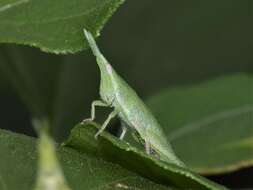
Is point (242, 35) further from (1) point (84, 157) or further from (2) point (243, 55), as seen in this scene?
(1) point (84, 157)

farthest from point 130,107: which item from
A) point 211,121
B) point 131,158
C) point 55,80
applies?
point 55,80

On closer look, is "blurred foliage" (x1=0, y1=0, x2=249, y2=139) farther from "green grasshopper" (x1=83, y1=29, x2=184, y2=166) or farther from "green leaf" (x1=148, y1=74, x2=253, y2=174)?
"green grasshopper" (x1=83, y1=29, x2=184, y2=166)

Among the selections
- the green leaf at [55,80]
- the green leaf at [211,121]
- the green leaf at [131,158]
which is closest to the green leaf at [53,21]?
the green leaf at [131,158]

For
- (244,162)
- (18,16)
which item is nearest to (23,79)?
(244,162)

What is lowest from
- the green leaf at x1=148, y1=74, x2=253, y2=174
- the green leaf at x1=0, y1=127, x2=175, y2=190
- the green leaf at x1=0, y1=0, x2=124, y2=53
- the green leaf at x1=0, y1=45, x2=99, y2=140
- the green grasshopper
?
the green leaf at x1=0, y1=127, x2=175, y2=190

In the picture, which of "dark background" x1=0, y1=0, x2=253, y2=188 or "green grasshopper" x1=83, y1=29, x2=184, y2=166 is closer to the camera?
"green grasshopper" x1=83, y1=29, x2=184, y2=166

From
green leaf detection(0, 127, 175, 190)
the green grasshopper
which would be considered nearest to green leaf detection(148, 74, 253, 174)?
the green grasshopper
